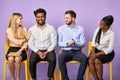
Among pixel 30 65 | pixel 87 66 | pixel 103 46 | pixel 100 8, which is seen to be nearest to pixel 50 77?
pixel 30 65

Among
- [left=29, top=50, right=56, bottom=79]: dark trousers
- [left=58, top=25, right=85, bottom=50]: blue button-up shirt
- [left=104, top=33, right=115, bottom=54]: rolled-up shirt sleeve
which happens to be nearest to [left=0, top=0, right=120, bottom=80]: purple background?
[left=58, top=25, right=85, bottom=50]: blue button-up shirt

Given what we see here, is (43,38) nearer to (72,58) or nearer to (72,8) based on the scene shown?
(72,58)

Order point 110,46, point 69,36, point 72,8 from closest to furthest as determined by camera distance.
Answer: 1. point 110,46
2. point 69,36
3. point 72,8

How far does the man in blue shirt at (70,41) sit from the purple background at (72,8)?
1.77ft

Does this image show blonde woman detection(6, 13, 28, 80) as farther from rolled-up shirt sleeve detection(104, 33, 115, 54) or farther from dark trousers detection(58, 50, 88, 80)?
rolled-up shirt sleeve detection(104, 33, 115, 54)

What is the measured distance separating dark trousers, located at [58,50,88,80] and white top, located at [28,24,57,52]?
0.96 feet

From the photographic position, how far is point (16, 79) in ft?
14.4

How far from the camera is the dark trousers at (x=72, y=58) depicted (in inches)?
162

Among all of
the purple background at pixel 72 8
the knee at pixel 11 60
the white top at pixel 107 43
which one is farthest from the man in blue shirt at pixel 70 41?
the knee at pixel 11 60

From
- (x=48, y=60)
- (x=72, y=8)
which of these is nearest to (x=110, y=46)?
(x=48, y=60)

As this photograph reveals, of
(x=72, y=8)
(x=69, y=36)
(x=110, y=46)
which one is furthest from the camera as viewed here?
(x=72, y=8)

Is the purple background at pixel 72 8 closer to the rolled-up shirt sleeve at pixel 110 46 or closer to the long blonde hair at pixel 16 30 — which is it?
the long blonde hair at pixel 16 30

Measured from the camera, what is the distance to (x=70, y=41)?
4.33 m

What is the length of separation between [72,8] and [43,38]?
905mm
